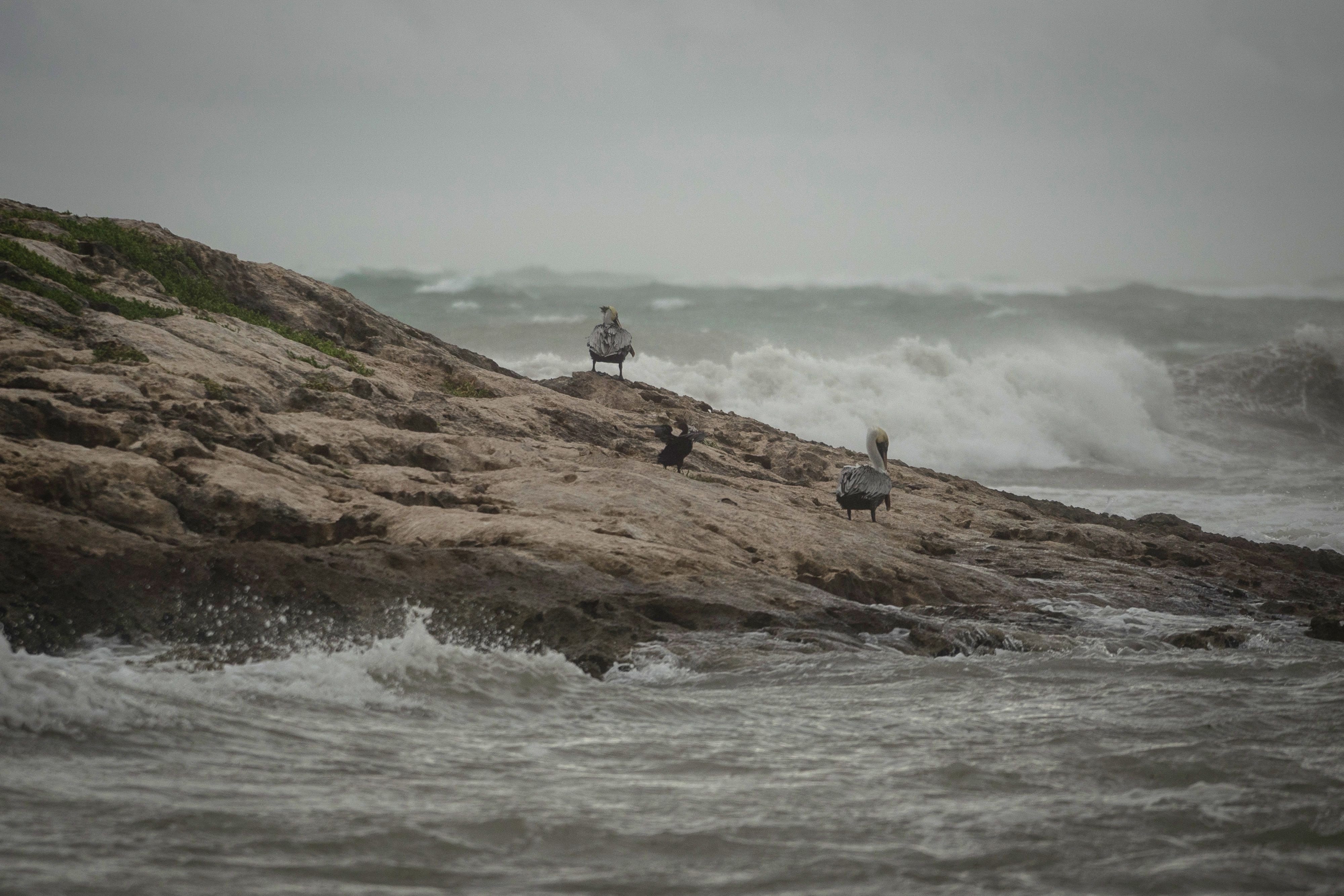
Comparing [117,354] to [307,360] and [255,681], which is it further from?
[255,681]

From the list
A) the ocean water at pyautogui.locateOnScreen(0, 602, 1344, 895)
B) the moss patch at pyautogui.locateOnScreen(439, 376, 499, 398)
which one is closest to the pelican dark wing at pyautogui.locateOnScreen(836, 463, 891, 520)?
the ocean water at pyautogui.locateOnScreen(0, 602, 1344, 895)

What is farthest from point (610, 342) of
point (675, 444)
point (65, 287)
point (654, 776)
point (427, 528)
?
point (654, 776)

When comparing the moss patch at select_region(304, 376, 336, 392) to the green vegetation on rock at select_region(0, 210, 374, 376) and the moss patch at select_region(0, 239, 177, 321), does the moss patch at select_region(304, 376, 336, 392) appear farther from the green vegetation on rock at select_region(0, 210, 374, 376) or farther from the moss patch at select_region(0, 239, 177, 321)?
the moss patch at select_region(0, 239, 177, 321)

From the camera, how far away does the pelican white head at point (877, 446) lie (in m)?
14.6

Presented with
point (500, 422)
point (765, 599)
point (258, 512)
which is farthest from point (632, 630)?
point (500, 422)

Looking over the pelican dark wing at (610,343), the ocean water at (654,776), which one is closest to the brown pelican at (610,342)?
the pelican dark wing at (610,343)

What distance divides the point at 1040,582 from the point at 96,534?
9.76 m

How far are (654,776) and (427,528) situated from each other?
487 cm

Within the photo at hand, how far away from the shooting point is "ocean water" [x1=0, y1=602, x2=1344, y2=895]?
14.7 ft

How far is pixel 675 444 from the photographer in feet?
47.1

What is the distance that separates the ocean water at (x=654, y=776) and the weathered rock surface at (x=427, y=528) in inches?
26.6

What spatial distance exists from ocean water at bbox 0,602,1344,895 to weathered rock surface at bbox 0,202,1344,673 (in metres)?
0.68

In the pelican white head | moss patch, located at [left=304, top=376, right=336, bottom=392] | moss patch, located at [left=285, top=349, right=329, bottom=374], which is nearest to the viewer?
moss patch, located at [left=304, top=376, right=336, bottom=392]

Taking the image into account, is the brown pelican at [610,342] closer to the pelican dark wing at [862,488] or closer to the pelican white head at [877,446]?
the pelican white head at [877,446]
